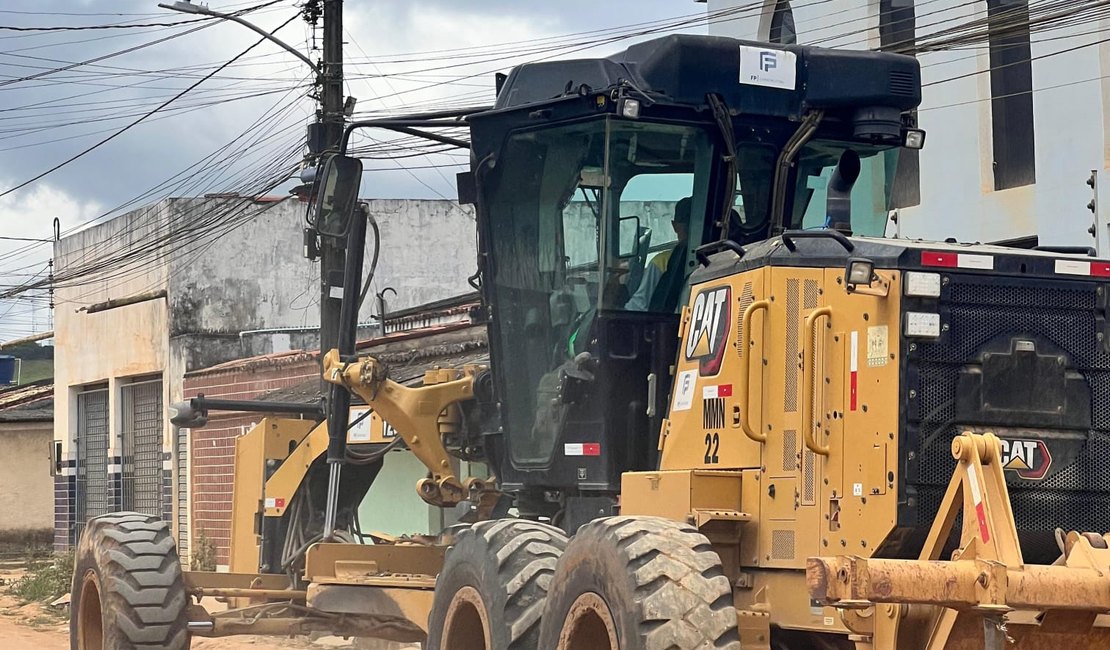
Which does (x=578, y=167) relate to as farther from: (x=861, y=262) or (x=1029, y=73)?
(x=1029, y=73)

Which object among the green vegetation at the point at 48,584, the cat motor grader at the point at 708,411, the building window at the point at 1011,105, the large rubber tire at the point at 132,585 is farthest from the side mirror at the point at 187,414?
the green vegetation at the point at 48,584

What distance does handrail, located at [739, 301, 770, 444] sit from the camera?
7.28 metres

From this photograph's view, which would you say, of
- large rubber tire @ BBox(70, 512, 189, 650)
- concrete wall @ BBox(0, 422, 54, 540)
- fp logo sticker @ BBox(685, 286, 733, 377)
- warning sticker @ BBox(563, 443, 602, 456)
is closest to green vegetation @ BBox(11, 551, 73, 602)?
concrete wall @ BBox(0, 422, 54, 540)

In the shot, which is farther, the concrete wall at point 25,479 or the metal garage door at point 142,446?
the concrete wall at point 25,479

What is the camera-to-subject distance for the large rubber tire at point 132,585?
10.8 m

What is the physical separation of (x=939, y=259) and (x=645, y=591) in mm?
1823

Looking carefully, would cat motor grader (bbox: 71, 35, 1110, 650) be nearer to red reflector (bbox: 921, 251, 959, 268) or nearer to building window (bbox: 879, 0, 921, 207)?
red reflector (bbox: 921, 251, 959, 268)

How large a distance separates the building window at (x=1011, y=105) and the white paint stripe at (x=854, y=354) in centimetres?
1263

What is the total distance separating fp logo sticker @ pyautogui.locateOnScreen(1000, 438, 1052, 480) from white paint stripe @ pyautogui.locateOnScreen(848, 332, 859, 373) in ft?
2.17

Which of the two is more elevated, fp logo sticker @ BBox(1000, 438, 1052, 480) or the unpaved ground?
fp logo sticker @ BBox(1000, 438, 1052, 480)

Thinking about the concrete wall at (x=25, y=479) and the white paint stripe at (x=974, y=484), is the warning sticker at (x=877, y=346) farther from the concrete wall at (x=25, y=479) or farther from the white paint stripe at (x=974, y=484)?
the concrete wall at (x=25, y=479)

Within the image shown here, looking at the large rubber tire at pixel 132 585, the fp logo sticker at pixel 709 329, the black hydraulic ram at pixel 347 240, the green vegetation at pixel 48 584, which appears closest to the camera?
the fp logo sticker at pixel 709 329

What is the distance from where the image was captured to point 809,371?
7094 mm

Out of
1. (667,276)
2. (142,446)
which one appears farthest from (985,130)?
(142,446)
